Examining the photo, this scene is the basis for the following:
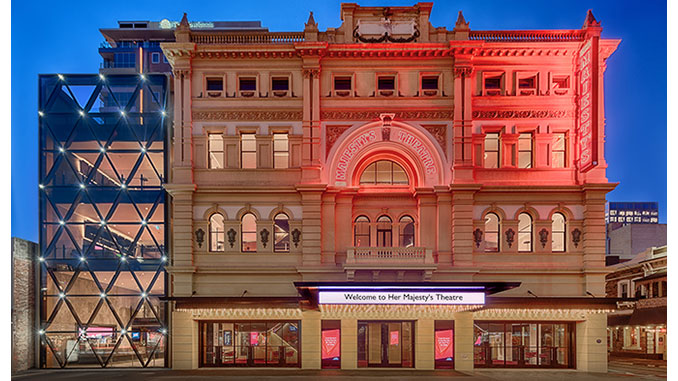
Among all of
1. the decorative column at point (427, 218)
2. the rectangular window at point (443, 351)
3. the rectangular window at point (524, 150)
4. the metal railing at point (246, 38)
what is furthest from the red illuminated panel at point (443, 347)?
the metal railing at point (246, 38)

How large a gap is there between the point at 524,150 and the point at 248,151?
15.9 meters

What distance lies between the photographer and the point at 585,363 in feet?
77.8

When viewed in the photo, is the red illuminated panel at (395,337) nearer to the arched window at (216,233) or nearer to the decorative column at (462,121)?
the decorative column at (462,121)

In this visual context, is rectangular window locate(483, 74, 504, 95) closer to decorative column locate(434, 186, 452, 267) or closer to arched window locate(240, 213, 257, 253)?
decorative column locate(434, 186, 452, 267)

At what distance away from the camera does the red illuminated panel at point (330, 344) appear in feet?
78.4

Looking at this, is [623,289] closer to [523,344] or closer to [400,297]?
[523,344]

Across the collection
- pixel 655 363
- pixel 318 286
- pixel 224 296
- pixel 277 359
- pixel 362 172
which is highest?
pixel 362 172

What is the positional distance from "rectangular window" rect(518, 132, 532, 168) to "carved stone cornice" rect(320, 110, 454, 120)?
4.33 metres

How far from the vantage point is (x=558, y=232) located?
2458 centimetres

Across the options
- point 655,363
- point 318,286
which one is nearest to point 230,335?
point 318,286

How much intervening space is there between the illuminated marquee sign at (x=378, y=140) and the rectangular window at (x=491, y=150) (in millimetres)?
3214

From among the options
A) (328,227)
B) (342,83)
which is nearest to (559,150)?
(342,83)

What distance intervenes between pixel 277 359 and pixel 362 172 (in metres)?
11.6
